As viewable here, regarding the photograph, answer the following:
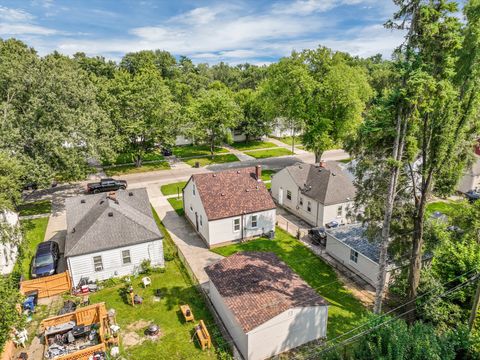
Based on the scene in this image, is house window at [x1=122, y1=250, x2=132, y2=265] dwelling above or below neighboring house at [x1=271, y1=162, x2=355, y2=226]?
below

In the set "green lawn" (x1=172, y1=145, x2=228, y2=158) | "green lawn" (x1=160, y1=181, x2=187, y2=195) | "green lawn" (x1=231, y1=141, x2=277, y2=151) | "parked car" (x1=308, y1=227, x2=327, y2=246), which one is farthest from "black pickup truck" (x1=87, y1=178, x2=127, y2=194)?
"green lawn" (x1=231, y1=141, x2=277, y2=151)

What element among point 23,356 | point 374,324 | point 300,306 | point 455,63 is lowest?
point 23,356

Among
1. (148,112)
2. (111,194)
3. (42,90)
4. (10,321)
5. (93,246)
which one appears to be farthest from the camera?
(148,112)

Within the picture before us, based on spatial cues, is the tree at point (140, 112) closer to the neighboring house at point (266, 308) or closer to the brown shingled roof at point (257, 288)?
the brown shingled roof at point (257, 288)

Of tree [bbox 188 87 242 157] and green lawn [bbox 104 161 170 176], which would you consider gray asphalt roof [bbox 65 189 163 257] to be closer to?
green lawn [bbox 104 161 170 176]

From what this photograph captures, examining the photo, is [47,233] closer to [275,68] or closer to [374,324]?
[374,324]

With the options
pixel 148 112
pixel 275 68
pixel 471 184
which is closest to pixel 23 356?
pixel 148 112

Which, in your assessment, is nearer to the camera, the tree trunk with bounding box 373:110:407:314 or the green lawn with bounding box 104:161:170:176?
the tree trunk with bounding box 373:110:407:314
